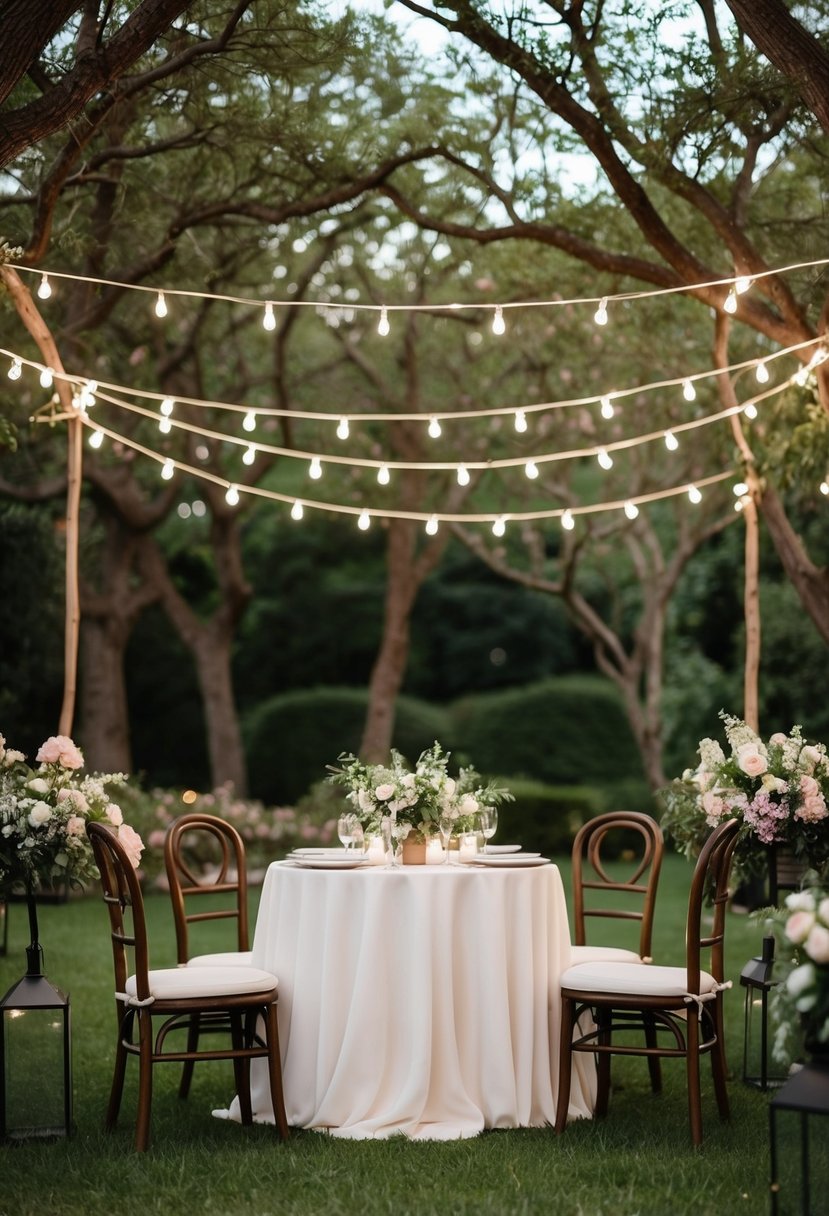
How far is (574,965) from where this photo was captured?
4.67 m

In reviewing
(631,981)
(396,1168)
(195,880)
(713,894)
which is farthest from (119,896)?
(713,894)

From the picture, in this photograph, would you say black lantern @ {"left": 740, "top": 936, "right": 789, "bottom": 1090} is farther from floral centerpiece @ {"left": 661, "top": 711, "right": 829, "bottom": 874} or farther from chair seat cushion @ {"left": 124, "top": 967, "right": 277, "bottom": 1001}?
chair seat cushion @ {"left": 124, "top": 967, "right": 277, "bottom": 1001}

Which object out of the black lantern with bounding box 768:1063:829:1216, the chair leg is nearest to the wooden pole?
the chair leg

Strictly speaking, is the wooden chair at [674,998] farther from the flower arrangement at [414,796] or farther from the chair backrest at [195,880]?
the chair backrest at [195,880]

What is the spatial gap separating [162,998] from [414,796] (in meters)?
1.04

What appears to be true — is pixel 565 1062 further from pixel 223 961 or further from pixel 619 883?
pixel 223 961

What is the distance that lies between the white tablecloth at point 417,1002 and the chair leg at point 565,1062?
0.43 ft

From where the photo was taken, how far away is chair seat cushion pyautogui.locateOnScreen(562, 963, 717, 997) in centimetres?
419

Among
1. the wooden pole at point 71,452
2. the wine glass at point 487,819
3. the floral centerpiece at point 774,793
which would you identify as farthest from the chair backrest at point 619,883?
the wooden pole at point 71,452

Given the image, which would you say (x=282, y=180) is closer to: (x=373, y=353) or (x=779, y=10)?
(x=779, y=10)

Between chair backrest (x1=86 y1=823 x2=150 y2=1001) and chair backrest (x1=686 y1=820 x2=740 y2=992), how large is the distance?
162 cm

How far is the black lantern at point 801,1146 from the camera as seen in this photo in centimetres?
296

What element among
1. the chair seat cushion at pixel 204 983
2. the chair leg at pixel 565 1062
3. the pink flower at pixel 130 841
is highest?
the pink flower at pixel 130 841

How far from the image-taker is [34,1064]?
4340 mm
